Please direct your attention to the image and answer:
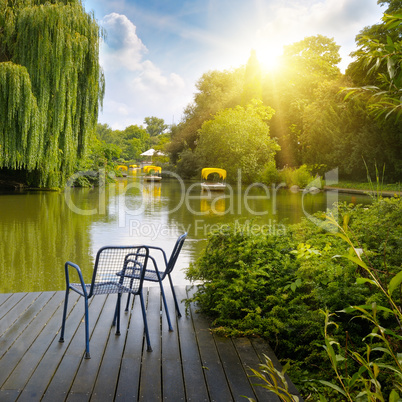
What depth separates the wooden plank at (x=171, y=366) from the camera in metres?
2.39

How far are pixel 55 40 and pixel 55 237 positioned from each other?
309 inches

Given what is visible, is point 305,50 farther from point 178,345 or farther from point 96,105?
point 178,345

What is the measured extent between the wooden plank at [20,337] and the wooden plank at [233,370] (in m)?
1.35

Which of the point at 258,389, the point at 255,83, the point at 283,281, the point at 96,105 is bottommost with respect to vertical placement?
the point at 258,389

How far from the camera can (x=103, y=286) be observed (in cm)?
294

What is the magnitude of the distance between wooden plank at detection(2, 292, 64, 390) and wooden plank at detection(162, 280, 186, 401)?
82 cm

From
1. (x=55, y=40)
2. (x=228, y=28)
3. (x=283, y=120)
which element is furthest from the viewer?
(x=228, y=28)

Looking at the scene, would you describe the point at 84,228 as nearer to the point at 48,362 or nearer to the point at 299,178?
the point at 48,362

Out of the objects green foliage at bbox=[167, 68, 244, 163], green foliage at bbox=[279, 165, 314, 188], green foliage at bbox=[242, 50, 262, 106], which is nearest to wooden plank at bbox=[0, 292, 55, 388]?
green foliage at bbox=[279, 165, 314, 188]

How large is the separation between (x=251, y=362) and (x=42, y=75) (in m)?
13.3

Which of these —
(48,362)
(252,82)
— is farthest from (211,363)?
(252,82)

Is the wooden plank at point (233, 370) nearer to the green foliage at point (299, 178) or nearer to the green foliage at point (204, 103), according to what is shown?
the green foliage at point (299, 178)

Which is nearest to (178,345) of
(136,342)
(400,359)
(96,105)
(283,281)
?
(136,342)

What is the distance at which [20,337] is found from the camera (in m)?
3.10
